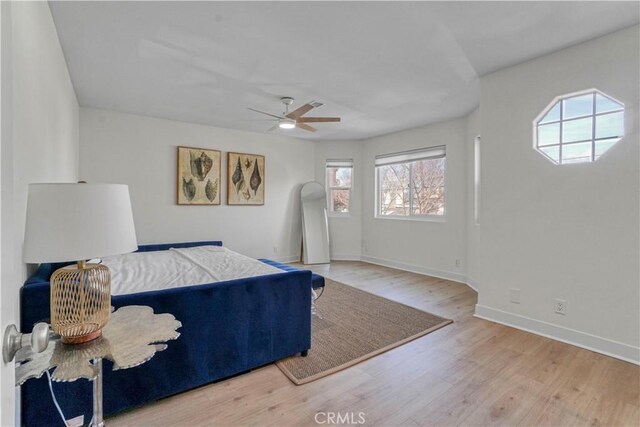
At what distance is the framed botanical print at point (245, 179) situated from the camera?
5.08m

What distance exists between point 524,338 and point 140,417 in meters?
2.91

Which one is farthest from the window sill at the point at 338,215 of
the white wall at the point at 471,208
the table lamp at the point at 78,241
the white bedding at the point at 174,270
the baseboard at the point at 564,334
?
the table lamp at the point at 78,241

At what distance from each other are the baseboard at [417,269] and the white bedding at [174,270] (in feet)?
10.5

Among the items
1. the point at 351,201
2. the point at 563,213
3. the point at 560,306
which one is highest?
the point at 351,201

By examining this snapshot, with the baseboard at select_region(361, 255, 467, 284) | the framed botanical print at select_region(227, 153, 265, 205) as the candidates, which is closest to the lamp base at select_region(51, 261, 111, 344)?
the framed botanical print at select_region(227, 153, 265, 205)

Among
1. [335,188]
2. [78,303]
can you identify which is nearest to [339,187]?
[335,188]

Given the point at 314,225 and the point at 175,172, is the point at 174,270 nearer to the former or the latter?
the point at 175,172

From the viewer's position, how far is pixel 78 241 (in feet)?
3.39

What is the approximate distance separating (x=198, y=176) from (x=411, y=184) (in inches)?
140

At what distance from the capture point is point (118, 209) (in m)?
1.14

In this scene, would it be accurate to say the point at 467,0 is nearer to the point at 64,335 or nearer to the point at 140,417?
the point at 64,335

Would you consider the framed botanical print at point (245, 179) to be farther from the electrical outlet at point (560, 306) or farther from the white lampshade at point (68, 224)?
the electrical outlet at point (560, 306)

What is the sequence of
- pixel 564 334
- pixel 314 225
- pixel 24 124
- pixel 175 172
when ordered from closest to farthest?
pixel 24 124
pixel 564 334
pixel 175 172
pixel 314 225

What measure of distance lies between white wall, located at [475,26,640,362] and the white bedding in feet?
7.29
